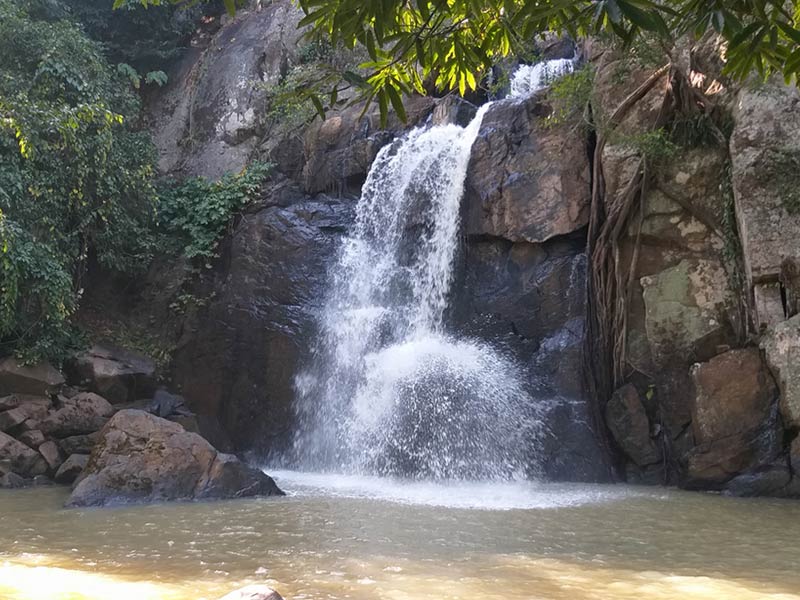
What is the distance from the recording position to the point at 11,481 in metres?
8.24

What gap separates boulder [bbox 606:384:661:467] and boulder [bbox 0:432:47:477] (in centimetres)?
694

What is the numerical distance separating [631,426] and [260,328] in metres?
5.86

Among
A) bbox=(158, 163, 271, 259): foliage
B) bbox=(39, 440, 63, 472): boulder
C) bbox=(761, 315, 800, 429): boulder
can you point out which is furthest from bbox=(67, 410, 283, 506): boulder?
bbox=(158, 163, 271, 259): foliage

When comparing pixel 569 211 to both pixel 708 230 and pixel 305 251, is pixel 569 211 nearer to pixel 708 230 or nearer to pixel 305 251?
pixel 708 230

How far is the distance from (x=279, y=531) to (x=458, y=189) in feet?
23.5

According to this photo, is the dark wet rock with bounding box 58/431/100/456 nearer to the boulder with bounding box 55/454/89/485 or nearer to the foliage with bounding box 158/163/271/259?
the boulder with bounding box 55/454/89/485

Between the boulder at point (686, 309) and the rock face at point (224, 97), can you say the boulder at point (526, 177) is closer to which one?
the boulder at point (686, 309)

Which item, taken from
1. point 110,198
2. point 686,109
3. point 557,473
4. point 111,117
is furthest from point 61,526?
point 686,109

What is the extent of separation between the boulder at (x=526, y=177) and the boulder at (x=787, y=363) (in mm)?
3092

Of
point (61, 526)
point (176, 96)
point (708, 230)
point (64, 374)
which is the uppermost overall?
point (176, 96)

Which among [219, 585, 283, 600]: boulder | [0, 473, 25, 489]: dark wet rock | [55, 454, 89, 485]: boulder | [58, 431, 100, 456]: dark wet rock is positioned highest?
[58, 431, 100, 456]: dark wet rock

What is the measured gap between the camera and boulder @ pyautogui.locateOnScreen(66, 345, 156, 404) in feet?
35.5

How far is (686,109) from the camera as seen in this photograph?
9.30 m

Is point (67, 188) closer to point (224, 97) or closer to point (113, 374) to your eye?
point (113, 374)
